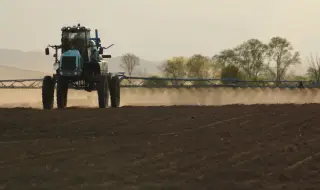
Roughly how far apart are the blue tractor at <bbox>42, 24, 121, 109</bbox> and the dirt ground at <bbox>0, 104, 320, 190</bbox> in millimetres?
6701

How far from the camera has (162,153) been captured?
9.88m

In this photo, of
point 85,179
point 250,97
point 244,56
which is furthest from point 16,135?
point 244,56

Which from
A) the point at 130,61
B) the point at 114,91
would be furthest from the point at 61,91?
the point at 130,61

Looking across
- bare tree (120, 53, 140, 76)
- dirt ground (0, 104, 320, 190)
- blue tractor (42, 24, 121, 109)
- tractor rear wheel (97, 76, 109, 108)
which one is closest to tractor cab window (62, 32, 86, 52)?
blue tractor (42, 24, 121, 109)

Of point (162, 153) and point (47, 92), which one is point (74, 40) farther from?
point (162, 153)

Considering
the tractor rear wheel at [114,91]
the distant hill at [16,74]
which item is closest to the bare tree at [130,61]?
the distant hill at [16,74]

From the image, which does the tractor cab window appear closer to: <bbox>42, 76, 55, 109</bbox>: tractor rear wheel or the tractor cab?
the tractor cab

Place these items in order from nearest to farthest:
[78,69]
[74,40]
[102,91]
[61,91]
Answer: [102,91] → [78,69] → [61,91] → [74,40]

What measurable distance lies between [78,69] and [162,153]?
13.7 meters

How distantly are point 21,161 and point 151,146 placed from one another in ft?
8.47

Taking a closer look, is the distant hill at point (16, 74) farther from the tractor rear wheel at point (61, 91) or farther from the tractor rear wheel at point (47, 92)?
the tractor rear wheel at point (47, 92)

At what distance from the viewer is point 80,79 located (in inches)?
928

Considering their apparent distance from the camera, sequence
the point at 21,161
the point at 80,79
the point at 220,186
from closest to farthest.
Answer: the point at 220,186 < the point at 21,161 < the point at 80,79

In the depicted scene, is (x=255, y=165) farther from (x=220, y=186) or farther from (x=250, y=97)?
(x=250, y=97)
